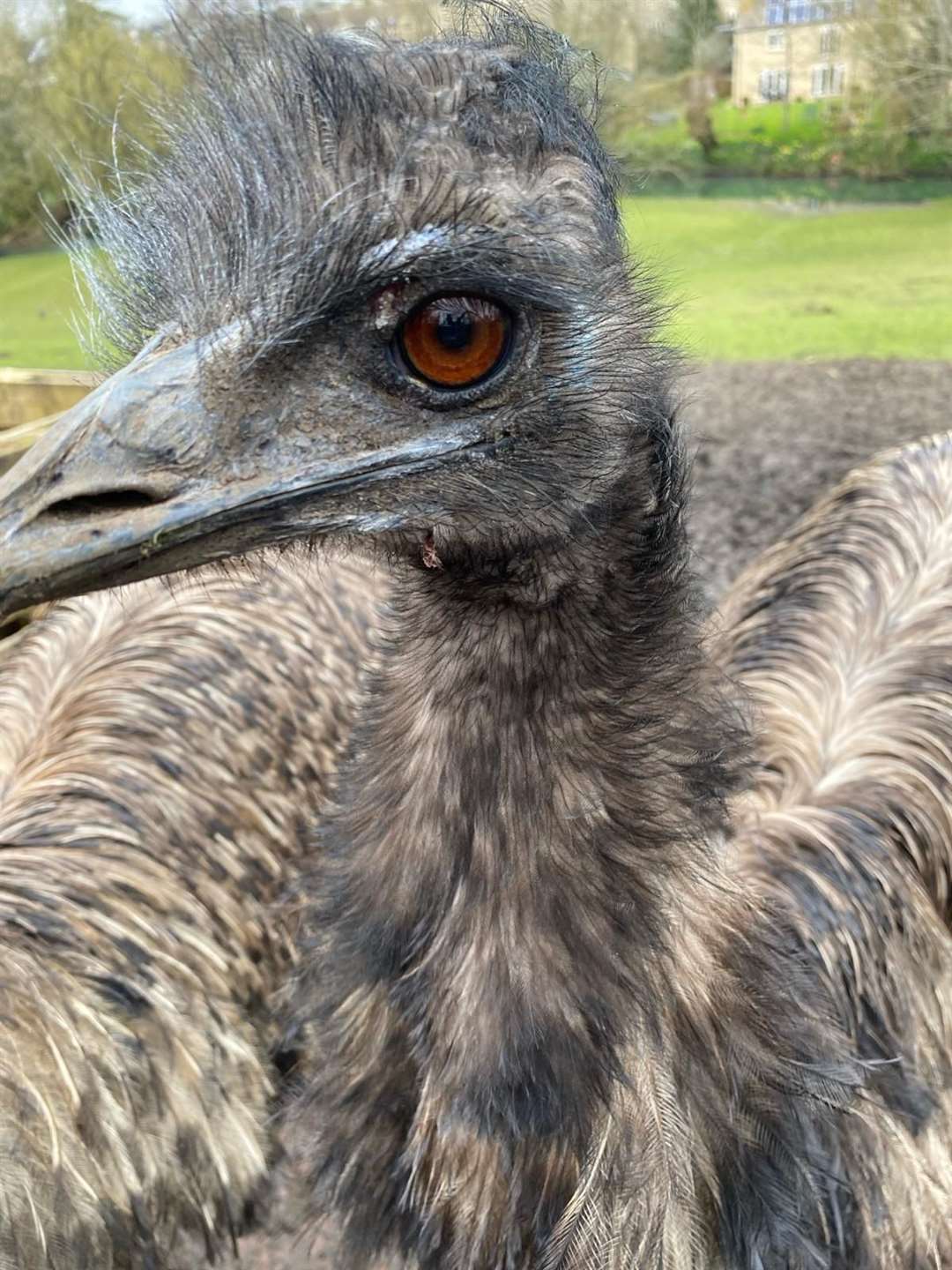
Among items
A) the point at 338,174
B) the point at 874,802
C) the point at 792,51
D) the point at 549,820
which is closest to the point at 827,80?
the point at 792,51

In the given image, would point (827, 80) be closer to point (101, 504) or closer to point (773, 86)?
point (773, 86)

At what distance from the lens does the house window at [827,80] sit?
8.02m

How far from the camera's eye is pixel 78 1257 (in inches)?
64.1

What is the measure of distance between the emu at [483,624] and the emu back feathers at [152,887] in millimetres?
375

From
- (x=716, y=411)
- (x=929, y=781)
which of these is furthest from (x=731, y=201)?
(x=929, y=781)

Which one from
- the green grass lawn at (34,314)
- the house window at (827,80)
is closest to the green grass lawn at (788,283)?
the green grass lawn at (34,314)

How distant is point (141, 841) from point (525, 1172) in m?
0.93

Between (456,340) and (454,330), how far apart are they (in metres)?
0.01

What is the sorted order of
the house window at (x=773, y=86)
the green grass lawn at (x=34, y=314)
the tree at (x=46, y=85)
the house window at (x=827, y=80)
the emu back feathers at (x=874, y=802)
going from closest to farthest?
the emu back feathers at (x=874, y=802) → the tree at (x=46, y=85) → the green grass lawn at (x=34, y=314) → the house window at (x=827, y=80) → the house window at (x=773, y=86)

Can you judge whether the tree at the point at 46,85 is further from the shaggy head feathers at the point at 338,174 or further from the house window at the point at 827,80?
the house window at the point at 827,80

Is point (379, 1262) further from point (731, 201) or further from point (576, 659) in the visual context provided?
point (731, 201)

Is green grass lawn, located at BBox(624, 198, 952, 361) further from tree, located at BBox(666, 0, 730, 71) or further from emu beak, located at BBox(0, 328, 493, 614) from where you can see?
emu beak, located at BBox(0, 328, 493, 614)

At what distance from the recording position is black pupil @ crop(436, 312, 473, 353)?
1.10m

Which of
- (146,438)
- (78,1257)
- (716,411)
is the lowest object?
(716,411)
